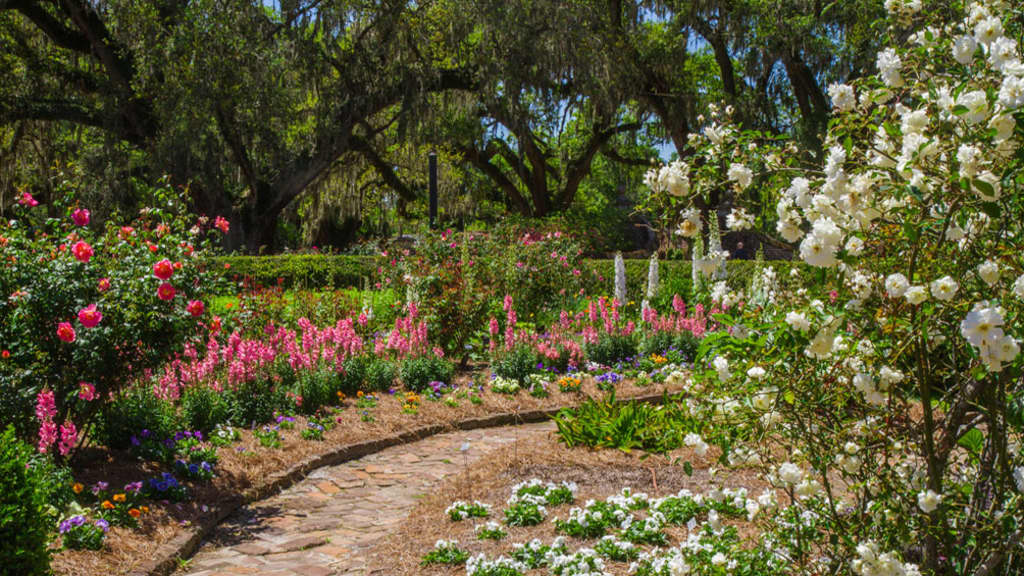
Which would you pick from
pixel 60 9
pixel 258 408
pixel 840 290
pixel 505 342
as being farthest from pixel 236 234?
pixel 840 290

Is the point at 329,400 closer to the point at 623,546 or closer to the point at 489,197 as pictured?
the point at 623,546

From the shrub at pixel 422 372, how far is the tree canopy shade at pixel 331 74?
11472 mm

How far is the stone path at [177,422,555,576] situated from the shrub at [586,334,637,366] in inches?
91.3

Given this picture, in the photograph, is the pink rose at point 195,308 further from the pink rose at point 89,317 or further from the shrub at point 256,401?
the shrub at point 256,401

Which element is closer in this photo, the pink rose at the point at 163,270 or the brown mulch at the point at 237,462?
the brown mulch at the point at 237,462

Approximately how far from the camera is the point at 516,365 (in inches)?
318

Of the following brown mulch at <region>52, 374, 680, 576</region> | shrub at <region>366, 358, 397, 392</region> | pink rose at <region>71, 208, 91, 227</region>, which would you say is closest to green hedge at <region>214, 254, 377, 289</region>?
brown mulch at <region>52, 374, 680, 576</region>

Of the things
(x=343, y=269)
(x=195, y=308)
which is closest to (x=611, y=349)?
(x=195, y=308)

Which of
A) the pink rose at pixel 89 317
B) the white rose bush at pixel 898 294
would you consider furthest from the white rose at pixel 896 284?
the pink rose at pixel 89 317

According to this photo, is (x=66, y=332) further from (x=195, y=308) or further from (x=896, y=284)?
(x=896, y=284)

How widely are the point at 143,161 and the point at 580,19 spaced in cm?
1069

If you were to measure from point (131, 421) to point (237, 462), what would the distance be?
0.71 m

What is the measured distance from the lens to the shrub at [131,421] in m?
5.21

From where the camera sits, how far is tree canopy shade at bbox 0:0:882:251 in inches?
688
